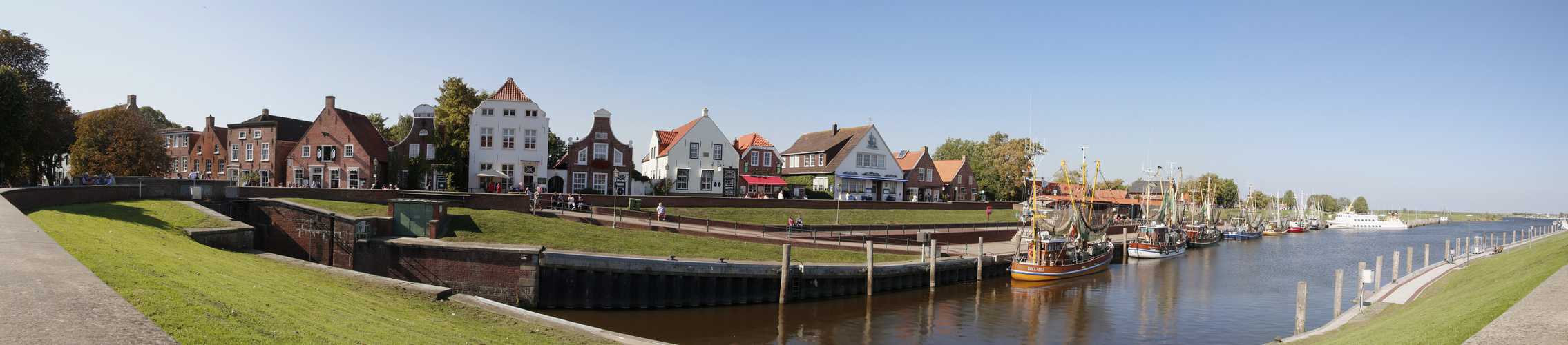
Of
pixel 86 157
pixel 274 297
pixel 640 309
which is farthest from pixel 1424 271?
pixel 86 157

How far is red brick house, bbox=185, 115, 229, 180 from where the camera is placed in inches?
2233

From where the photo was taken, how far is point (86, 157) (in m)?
47.4

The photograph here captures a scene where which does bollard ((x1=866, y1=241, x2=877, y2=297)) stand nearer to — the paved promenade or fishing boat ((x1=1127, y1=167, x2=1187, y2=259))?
the paved promenade

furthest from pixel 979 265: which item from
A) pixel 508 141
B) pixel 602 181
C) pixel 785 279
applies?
pixel 508 141

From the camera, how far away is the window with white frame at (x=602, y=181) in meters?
48.3

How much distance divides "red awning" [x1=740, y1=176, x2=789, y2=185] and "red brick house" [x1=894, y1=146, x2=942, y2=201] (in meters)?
14.7

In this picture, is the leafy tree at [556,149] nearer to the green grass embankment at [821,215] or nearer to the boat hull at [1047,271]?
the green grass embankment at [821,215]

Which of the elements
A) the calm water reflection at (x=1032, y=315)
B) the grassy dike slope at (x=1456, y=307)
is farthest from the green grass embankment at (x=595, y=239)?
the grassy dike slope at (x=1456, y=307)

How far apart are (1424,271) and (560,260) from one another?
39.1 m

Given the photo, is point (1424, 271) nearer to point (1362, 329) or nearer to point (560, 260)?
point (1362, 329)

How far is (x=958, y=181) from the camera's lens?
237 feet

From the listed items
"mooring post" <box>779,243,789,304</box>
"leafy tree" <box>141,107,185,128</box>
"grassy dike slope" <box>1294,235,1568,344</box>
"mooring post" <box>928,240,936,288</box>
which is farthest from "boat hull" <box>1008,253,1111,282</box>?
"leafy tree" <box>141,107,185,128</box>

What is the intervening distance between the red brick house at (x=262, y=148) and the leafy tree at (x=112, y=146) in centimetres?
481

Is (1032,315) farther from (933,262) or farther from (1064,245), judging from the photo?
(1064,245)
